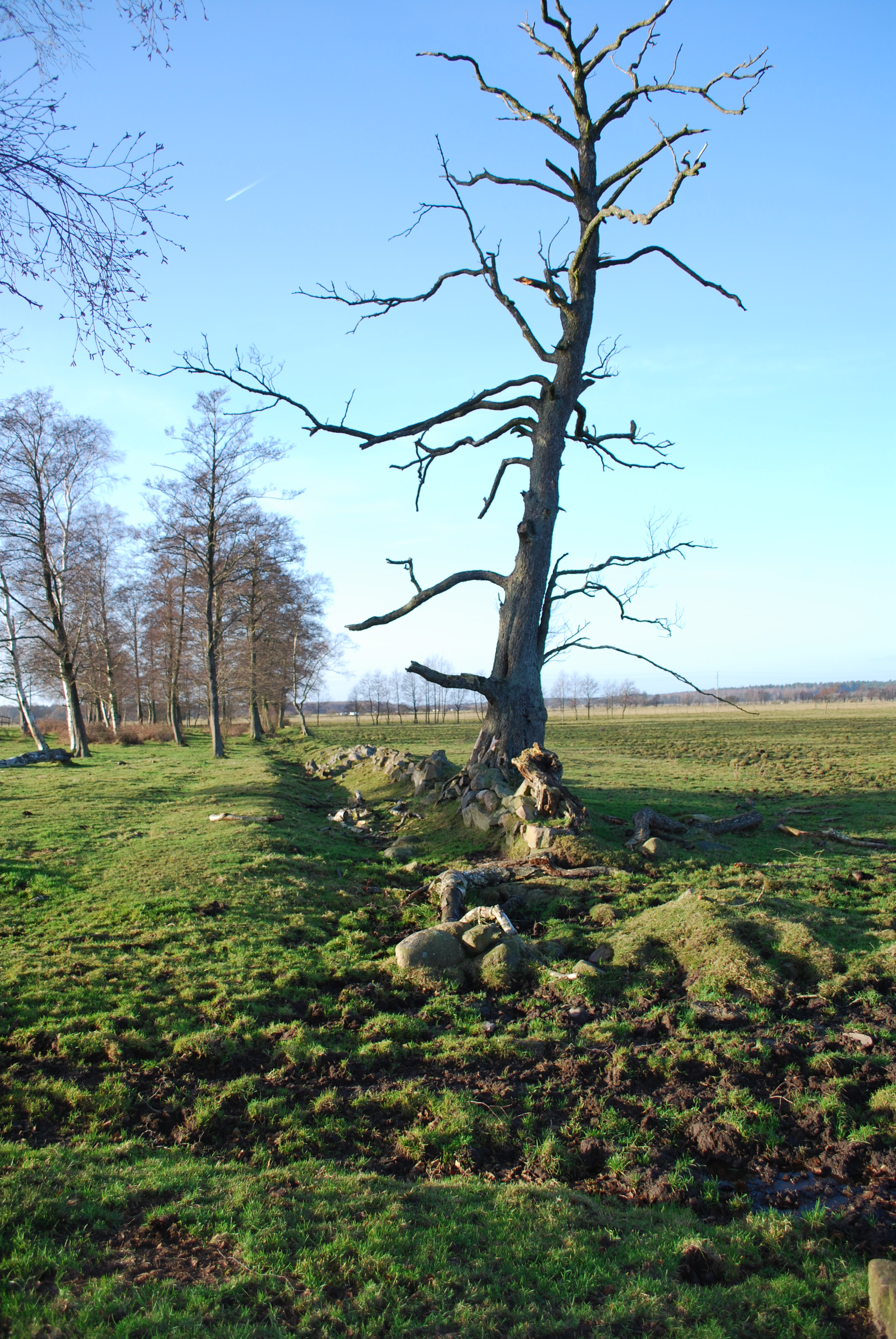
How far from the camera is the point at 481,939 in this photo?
7.12 m

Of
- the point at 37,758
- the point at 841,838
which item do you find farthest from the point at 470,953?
the point at 37,758

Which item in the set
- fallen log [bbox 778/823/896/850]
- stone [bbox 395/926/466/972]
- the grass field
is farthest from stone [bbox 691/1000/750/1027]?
fallen log [bbox 778/823/896/850]

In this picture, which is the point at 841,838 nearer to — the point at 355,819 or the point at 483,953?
the point at 483,953

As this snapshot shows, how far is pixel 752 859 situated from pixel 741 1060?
5.68 meters

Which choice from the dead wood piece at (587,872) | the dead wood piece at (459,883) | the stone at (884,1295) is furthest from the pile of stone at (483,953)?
the stone at (884,1295)

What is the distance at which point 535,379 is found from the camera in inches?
480

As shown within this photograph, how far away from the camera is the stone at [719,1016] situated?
5523mm

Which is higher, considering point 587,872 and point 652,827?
point 652,827

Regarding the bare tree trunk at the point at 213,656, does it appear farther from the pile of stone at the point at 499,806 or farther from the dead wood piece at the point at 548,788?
the dead wood piece at the point at 548,788

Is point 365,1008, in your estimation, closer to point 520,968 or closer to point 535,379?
point 520,968

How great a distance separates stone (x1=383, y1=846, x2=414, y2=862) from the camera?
1134 cm

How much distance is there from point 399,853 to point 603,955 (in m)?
5.12

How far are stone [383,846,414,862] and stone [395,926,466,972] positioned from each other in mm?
4152

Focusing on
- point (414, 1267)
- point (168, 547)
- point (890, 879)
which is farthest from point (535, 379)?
point (168, 547)
